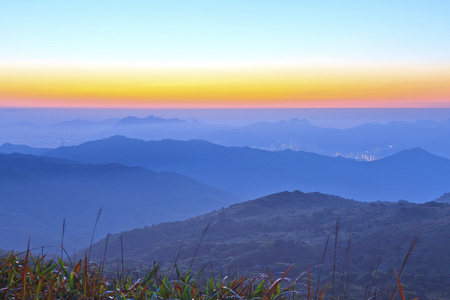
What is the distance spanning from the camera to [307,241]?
59406 millimetres

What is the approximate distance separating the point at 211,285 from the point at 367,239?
184ft

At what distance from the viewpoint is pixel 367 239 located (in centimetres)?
5600

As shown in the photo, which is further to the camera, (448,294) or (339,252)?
(339,252)

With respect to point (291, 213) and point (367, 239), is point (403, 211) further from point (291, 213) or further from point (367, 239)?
point (291, 213)

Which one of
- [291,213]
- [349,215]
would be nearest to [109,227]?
[291,213]

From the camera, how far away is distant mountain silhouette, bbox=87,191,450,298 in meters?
43.1

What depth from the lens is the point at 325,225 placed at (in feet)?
228

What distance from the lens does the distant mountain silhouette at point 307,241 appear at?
43.1 meters

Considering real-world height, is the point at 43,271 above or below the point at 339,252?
above

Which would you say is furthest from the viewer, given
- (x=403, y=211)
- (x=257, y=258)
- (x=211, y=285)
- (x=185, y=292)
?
(x=403, y=211)

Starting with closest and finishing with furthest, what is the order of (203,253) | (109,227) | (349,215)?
1. (203,253)
2. (349,215)
3. (109,227)

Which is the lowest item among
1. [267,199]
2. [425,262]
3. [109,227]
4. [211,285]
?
[109,227]

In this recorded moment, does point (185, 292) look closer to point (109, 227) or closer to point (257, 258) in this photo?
point (257, 258)

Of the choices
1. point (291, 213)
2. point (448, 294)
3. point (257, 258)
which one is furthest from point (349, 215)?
point (448, 294)
